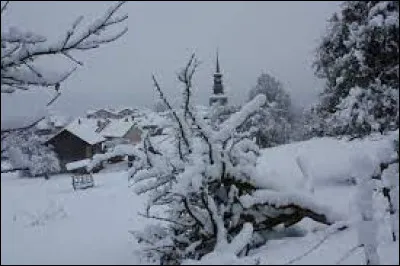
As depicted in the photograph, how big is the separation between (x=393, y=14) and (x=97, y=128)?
51.2m

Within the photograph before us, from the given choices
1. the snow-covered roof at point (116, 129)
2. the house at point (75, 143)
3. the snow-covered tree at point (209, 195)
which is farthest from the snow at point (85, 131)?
the snow-covered tree at point (209, 195)

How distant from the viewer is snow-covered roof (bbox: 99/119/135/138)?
55.4 m

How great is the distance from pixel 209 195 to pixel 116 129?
51.9 meters

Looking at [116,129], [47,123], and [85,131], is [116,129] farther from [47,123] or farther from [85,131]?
[47,123]

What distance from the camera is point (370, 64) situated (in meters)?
10.1

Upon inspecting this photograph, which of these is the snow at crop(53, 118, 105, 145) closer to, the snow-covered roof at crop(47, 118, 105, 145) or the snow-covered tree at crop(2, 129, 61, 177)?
the snow-covered roof at crop(47, 118, 105, 145)

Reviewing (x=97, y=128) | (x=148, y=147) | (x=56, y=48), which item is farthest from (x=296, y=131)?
(x=56, y=48)

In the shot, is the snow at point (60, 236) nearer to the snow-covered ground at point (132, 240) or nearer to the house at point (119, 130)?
the snow-covered ground at point (132, 240)

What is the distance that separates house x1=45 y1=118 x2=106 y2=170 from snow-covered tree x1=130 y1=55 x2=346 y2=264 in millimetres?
46724

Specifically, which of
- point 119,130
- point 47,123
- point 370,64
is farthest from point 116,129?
point 47,123

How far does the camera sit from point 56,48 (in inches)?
175

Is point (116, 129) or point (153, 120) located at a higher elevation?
point (153, 120)

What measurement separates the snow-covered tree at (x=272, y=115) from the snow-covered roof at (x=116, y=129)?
55.9 feet

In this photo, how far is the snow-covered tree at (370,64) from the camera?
29.2ft
